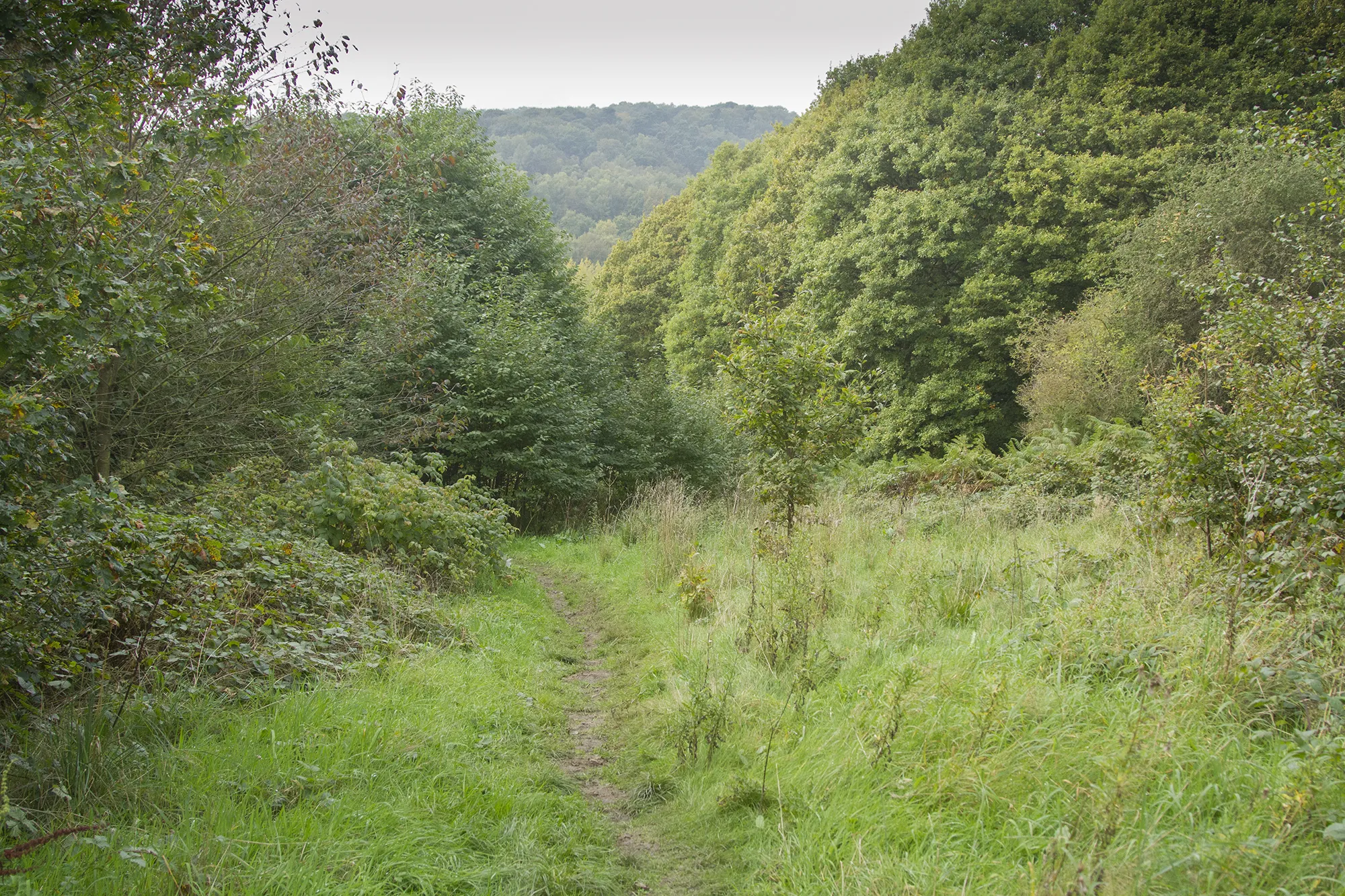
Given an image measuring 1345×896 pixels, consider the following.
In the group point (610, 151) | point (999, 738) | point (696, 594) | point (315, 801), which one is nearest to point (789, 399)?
point (696, 594)

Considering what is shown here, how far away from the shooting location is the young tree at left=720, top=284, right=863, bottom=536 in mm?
8578

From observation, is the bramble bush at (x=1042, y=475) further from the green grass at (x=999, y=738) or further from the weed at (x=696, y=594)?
the weed at (x=696, y=594)

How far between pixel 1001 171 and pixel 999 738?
1067 inches

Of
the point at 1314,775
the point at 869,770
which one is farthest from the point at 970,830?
the point at 1314,775

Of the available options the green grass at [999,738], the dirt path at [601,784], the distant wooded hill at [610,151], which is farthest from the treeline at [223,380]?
the distant wooded hill at [610,151]

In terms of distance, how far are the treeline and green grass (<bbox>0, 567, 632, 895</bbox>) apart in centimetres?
55

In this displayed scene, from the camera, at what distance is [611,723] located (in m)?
5.71

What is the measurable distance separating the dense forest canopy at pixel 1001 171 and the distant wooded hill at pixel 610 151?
4346cm

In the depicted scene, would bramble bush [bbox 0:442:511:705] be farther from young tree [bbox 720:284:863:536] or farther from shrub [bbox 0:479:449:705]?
young tree [bbox 720:284:863:536]

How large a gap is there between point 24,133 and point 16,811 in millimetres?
3234

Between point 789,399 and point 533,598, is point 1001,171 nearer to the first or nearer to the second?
point 789,399

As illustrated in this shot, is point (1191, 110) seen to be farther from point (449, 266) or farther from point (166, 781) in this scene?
point (166, 781)

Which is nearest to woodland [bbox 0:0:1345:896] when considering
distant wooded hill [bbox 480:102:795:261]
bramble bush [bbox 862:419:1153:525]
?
bramble bush [bbox 862:419:1153:525]

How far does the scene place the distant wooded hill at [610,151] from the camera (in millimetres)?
80750
